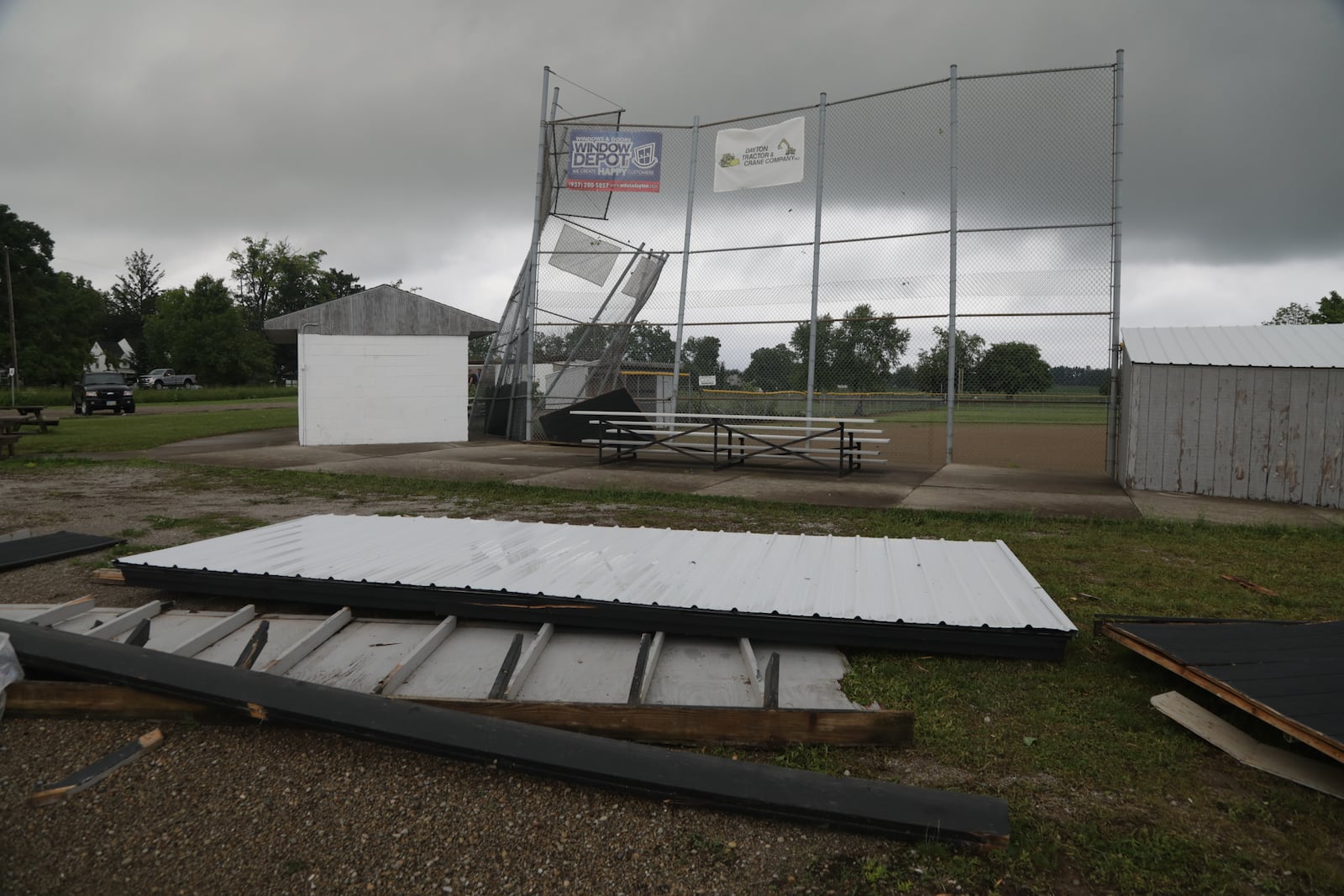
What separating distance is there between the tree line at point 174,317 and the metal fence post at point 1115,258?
59.2m

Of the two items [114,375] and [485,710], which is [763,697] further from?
[114,375]

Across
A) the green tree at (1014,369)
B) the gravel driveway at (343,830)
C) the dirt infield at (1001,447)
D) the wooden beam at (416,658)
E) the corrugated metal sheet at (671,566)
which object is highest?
the green tree at (1014,369)

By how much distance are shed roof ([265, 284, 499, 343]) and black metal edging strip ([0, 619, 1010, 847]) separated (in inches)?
534

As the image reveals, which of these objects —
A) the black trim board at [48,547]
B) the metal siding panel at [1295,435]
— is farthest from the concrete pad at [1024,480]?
the black trim board at [48,547]

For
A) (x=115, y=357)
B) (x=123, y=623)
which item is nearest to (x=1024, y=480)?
(x=123, y=623)

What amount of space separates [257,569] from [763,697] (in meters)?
3.15

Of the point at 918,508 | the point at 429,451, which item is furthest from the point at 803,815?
the point at 429,451

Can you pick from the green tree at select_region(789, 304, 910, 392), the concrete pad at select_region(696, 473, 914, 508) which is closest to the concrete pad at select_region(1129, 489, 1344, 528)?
the concrete pad at select_region(696, 473, 914, 508)

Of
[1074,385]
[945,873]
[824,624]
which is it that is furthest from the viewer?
[1074,385]

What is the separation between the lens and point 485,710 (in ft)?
10.4

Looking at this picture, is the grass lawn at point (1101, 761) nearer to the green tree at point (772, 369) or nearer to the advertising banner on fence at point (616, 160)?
the green tree at point (772, 369)

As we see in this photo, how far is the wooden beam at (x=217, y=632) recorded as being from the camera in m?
3.81

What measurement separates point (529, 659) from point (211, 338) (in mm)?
71098

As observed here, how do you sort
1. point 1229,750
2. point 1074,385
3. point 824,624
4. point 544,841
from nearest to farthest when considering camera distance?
point 544,841
point 1229,750
point 824,624
point 1074,385
